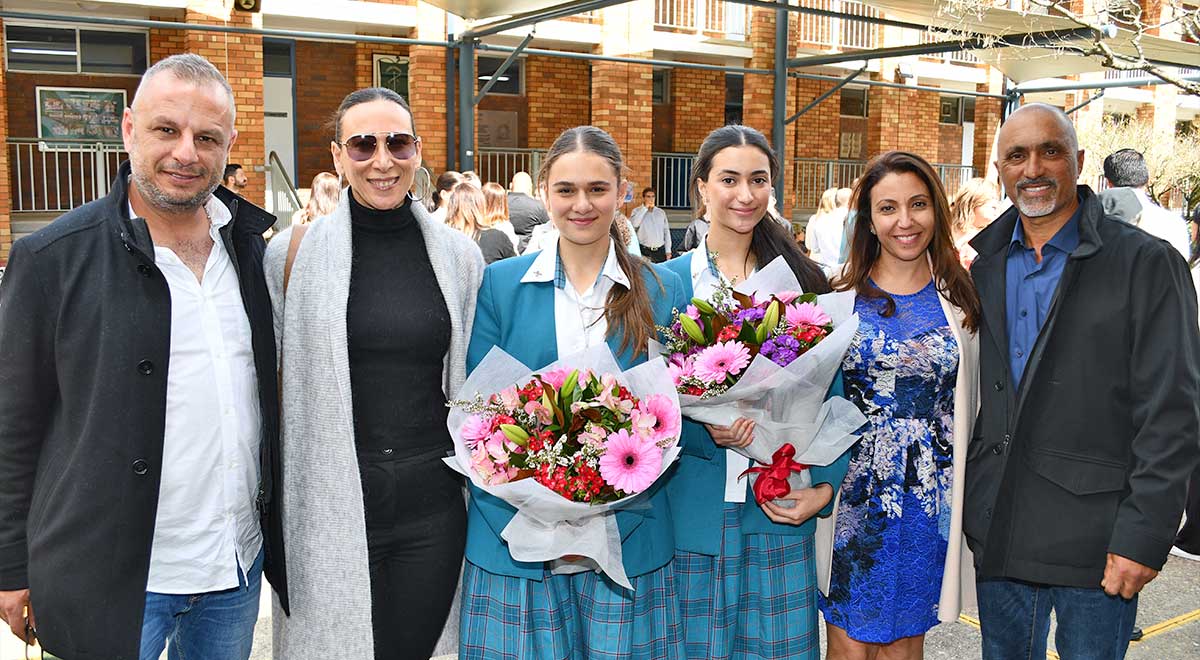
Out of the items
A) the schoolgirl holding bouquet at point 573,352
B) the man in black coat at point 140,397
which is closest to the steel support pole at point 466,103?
the schoolgirl holding bouquet at point 573,352

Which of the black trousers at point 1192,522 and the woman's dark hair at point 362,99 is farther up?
the woman's dark hair at point 362,99

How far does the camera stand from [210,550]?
2.53m

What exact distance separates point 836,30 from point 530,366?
2101cm

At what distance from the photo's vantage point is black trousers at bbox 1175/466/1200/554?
2793mm

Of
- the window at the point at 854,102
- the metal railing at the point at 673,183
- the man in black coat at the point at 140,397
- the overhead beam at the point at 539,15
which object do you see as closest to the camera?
the man in black coat at the point at 140,397

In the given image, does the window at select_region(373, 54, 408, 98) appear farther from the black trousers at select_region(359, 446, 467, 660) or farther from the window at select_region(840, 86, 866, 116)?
the black trousers at select_region(359, 446, 467, 660)

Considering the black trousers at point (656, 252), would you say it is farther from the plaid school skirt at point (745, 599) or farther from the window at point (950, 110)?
the window at point (950, 110)

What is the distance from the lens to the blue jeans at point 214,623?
2.61m

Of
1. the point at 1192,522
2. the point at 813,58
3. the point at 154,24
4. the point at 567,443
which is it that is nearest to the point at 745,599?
the point at 567,443

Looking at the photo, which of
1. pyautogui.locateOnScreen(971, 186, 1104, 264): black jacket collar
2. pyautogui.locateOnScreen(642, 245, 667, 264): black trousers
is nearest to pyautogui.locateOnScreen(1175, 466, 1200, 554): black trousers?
pyautogui.locateOnScreen(971, 186, 1104, 264): black jacket collar

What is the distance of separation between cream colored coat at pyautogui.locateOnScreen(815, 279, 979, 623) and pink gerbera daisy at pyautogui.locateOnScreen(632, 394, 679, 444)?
2.94 ft

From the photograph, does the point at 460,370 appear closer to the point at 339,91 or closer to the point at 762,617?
the point at 762,617

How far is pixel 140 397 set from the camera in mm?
2359

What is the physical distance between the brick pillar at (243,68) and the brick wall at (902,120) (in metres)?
13.6
